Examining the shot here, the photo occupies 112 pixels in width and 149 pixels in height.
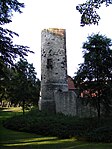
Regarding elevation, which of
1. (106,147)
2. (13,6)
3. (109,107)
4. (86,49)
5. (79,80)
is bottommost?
(106,147)

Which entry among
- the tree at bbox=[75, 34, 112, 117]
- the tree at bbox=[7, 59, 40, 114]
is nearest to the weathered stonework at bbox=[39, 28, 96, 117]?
the tree at bbox=[7, 59, 40, 114]

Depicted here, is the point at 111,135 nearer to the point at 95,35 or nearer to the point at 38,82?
the point at 95,35

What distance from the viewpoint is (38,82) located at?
124 ft

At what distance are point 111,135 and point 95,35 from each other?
681 cm

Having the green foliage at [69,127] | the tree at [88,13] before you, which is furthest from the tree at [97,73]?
the tree at [88,13]

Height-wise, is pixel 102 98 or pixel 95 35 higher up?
pixel 95 35

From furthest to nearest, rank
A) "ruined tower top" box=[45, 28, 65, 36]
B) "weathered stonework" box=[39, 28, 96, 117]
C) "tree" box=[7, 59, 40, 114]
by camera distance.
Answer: "ruined tower top" box=[45, 28, 65, 36] → "weathered stonework" box=[39, 28, 96, 117] → "tree" box=[7, 59, 40, 114]

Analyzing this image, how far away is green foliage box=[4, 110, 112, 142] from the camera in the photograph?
18.9m

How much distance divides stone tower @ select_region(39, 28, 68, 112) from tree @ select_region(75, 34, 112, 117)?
1356 cm

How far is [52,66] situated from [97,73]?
14579 mm

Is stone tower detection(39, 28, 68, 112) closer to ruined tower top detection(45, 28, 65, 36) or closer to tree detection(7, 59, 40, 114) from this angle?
ruined tower top detection(45, 28, 65, 36)

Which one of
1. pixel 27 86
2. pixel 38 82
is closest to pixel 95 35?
pixel 27 86

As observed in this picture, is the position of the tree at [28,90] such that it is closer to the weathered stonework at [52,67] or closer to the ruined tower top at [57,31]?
the weathered stonework at [52,67]

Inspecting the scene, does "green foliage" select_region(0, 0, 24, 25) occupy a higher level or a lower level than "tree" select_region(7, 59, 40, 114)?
higher
